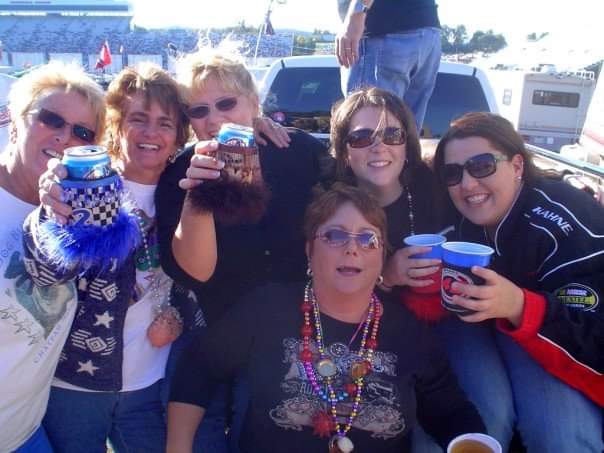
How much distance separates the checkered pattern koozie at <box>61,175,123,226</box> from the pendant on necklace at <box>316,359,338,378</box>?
94 centimetres

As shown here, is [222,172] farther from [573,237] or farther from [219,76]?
[573,237]

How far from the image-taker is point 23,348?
208 cm

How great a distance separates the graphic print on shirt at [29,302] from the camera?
2.01 meters

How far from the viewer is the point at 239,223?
7.31 ft

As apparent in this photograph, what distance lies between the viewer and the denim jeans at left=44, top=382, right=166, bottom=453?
2428 mm

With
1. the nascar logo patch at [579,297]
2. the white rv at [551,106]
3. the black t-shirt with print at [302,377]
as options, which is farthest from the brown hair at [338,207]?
the white rv at [551,106]

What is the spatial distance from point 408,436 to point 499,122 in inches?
54.8

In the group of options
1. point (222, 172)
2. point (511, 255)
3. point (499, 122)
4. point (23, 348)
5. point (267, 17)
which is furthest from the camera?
point (267, 17)

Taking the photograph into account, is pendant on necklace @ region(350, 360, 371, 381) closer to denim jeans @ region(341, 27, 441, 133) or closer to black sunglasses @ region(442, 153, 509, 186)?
black sunglasses @ region(442, 153, 509, 186)

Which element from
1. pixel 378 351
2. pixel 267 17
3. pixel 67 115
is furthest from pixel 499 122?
pixel 267 17

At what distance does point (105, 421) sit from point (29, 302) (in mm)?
752

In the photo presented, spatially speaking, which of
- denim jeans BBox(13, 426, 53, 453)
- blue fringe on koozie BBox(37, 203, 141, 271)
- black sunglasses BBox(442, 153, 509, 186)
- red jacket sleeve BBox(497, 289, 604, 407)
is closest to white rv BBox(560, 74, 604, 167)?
black sunglasses BBox(442, 153, 509, 186)

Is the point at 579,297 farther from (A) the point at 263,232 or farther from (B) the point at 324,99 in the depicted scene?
(B) the point at 324,99

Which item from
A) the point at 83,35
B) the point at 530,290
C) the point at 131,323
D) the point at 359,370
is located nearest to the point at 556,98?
the point at 530,290
